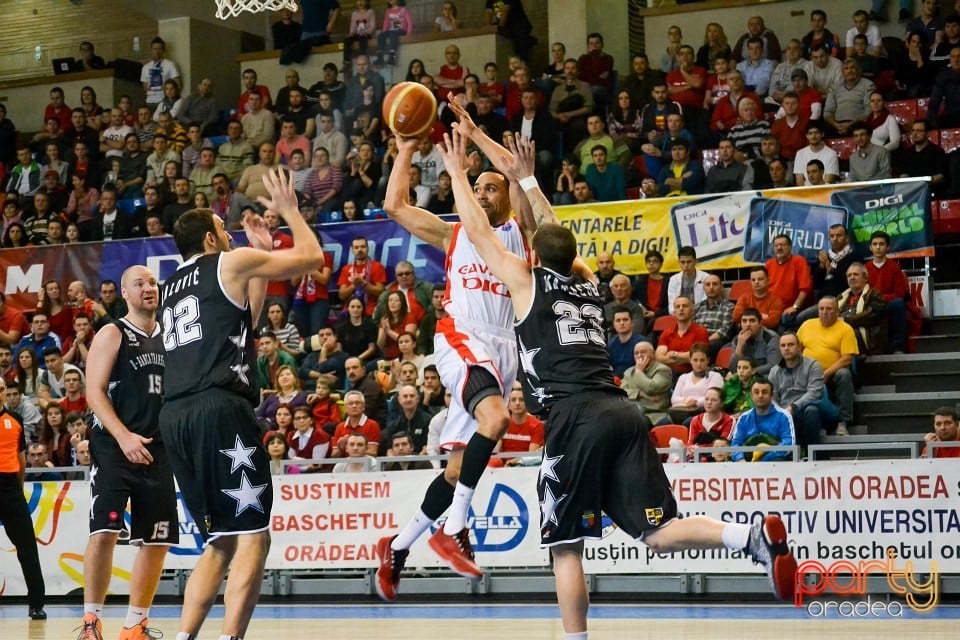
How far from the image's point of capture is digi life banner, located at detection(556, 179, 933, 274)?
1395 cm

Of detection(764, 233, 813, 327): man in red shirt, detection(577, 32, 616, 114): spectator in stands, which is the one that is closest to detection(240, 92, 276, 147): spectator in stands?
detection(577, 32, 616, 114): spectator in stands

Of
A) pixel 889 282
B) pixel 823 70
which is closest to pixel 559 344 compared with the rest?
pixel 889 282

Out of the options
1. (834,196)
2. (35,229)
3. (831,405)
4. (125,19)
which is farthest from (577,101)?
(125,19)

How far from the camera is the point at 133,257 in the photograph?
17.9 m

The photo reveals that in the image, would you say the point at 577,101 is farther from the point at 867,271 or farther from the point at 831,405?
the point at 831,405

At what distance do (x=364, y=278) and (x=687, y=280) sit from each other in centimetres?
398

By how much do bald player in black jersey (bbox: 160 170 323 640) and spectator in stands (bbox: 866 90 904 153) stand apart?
409 inches

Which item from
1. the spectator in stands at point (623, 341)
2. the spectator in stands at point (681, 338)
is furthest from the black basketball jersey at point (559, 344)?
the spectator in stands at point (623, 341)

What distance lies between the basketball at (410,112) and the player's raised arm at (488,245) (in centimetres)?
48

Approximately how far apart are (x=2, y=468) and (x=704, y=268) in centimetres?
754

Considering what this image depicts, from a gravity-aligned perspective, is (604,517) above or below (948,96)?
below

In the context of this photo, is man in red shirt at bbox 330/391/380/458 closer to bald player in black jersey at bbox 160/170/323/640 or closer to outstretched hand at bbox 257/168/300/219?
bald player in black jersey at bbox 160/170/323/640

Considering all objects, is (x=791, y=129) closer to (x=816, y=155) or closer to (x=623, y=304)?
(x=816, y=155)

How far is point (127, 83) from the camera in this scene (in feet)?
77.5
